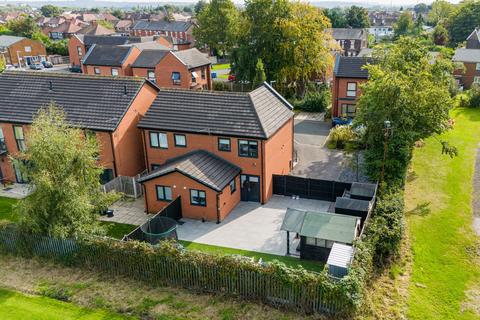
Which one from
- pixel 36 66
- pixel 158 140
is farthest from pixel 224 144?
pixel 36 66

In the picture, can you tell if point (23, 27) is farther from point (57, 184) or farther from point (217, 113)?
point (57, 184)

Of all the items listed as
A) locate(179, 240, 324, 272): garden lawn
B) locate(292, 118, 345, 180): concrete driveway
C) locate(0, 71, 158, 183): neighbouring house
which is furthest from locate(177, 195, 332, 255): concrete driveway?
locate(0, 71, 158, 183): neighbouring house

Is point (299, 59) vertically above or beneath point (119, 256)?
above

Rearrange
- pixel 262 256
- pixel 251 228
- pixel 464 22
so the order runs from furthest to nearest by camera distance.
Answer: pixel 464 22 < pixel 251 228 < pixel 262 256

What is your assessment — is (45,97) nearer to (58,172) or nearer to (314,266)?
(58,172)

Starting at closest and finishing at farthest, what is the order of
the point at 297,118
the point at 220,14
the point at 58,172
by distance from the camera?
the point at 58,172 → the point at 297,118 → the point at 220,14

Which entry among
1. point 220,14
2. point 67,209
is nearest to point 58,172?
point 67,209

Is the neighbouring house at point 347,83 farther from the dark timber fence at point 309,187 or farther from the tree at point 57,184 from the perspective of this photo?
the tree at point 57,184
